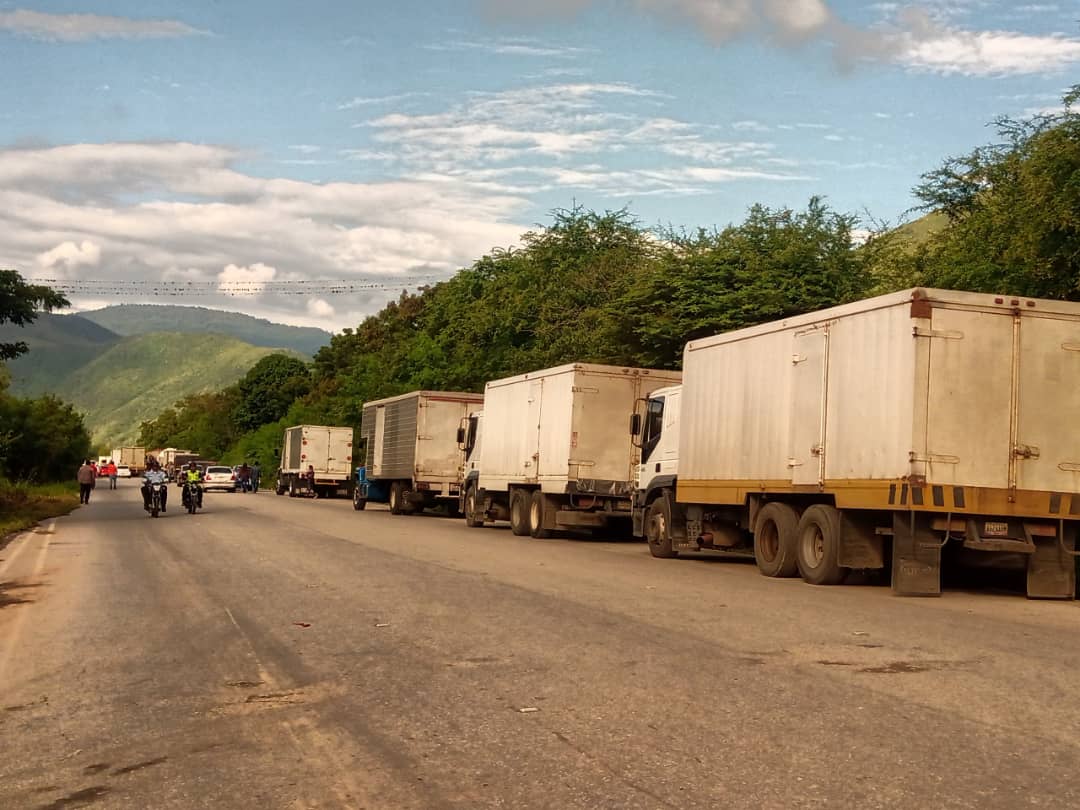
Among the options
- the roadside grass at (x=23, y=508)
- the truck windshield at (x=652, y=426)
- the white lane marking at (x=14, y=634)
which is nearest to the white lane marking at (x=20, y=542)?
the roadside grass at (x=23, y=508)

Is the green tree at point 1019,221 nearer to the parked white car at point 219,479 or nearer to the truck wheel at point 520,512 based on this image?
the truck wheel at point 520,512

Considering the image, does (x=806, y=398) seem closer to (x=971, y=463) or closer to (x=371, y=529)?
(x=971, y=463)

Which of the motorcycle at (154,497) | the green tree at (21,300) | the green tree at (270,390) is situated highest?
the green tree at (270,390)

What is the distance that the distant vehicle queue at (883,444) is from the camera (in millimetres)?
14391

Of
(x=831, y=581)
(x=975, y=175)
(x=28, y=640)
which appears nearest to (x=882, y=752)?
(x=28, y=640)

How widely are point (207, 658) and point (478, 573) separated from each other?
23.7 ft

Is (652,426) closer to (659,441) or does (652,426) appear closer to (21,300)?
(659,441)

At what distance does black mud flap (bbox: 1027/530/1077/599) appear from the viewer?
14930 millimetres

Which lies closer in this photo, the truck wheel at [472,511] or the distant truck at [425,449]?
the truck wheel at [472,511]

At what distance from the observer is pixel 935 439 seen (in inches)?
564

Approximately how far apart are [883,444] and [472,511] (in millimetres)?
18477

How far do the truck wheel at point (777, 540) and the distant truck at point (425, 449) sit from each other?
19.3 metres

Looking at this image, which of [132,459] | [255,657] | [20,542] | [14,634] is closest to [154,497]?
[20,542]

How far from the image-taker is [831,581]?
15.9 meters
